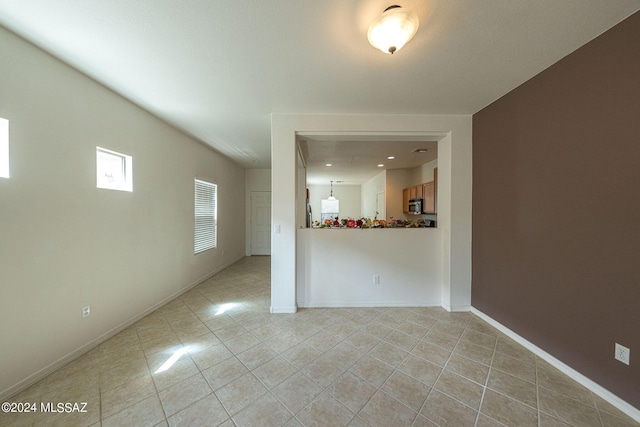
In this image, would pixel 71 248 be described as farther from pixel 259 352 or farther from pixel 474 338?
pixel 474 338

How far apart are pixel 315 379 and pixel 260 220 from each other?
5311mm

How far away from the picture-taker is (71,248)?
1999 millimetres

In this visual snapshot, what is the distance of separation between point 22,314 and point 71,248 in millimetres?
563

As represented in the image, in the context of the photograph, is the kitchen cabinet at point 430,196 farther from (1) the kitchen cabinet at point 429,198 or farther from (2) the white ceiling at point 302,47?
(2) the white ceiling at point 302,47

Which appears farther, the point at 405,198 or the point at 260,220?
the point at 260,220

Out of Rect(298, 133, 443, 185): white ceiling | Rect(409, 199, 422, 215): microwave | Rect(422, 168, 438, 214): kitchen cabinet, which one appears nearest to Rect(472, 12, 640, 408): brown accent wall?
Rect(298, 133, 443, 185): white ceiling

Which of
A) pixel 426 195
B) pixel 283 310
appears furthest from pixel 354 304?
pixel 426 195

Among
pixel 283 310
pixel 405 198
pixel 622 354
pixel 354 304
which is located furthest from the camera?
pixel 405 198

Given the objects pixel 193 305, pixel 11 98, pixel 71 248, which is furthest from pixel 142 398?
pixel 11 98

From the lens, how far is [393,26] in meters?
1.38

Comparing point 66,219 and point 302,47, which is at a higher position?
point 302,47

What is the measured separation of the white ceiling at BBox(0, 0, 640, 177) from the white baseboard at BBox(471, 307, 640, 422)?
2.61 m

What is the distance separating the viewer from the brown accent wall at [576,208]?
1.48 metres

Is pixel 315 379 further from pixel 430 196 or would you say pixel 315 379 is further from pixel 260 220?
pixel 260 220
